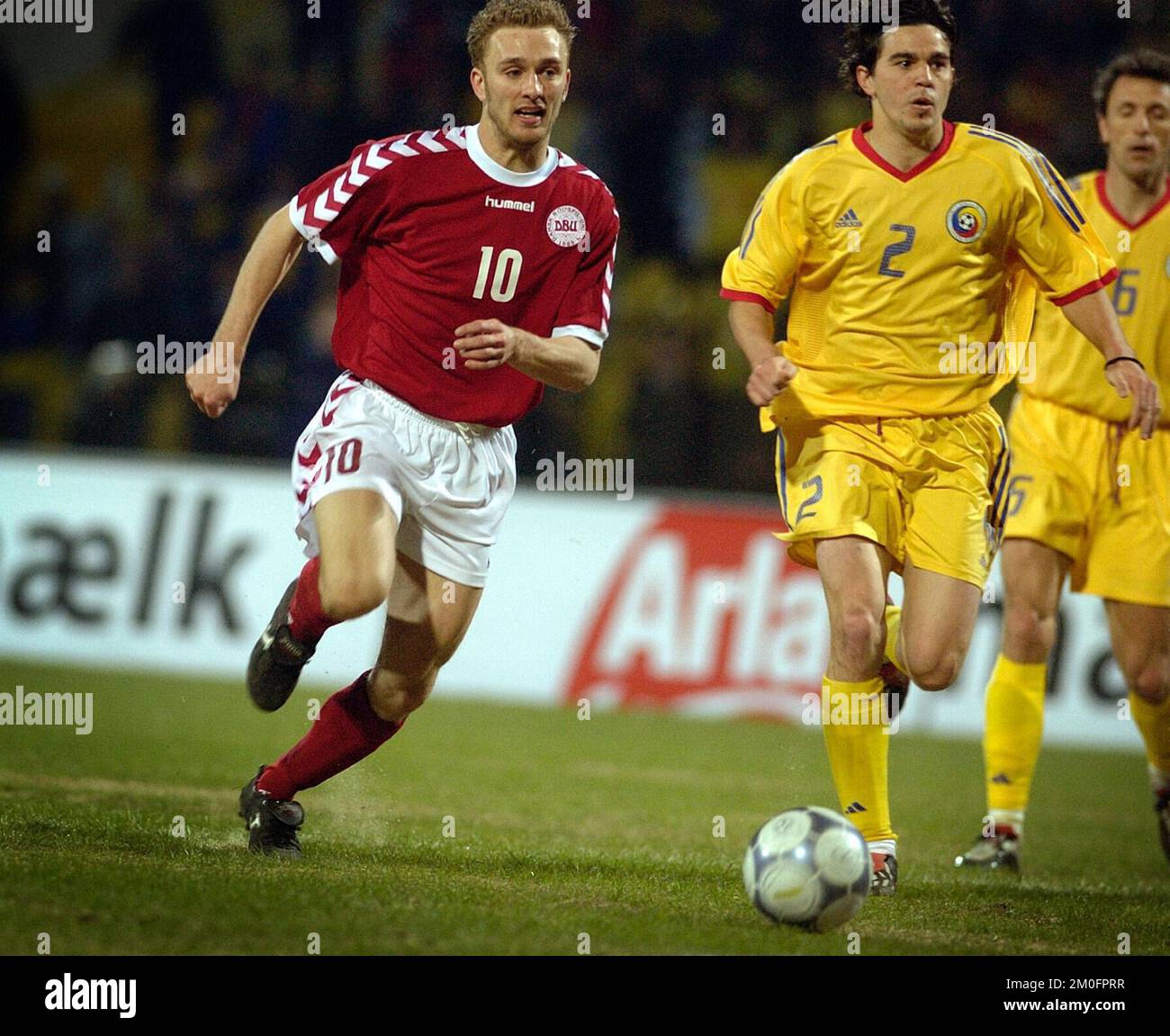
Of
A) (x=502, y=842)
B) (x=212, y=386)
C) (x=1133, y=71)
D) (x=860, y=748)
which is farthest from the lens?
(x=1133, y=71)

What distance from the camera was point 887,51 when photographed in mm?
5539

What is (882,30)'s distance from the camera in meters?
5.61

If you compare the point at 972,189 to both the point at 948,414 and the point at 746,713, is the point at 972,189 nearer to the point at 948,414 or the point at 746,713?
the point at 948,414

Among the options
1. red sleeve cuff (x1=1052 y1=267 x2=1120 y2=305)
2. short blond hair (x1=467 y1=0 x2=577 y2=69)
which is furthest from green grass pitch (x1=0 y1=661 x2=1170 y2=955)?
short blond hair (x1=467 y1=0 x2=577 y2=69)

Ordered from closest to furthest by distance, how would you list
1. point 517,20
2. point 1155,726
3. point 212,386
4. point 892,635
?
point 212,386
point 517,20
point 892,635
point 1155,726

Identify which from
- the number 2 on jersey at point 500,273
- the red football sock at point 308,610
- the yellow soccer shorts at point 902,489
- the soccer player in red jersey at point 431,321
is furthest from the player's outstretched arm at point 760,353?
the red football sock at point 308,610

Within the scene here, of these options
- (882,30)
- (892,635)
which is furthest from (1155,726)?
(882,30)

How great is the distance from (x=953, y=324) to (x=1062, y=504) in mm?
1472

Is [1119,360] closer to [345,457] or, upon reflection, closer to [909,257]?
[909,257]

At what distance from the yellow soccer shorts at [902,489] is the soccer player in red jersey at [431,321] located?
849 millimetres

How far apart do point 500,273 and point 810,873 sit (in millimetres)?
2242

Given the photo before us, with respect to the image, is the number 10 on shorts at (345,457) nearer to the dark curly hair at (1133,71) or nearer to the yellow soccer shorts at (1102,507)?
the yellow soccer shorts at (1102,507)

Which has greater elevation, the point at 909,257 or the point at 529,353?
the point at 909,257

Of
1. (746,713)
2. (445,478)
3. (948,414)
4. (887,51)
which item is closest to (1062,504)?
(948,414)
